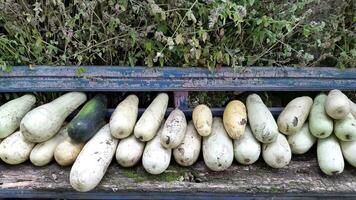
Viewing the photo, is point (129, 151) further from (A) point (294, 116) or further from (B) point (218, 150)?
(A) point (294, 116)

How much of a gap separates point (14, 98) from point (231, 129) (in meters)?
1.03

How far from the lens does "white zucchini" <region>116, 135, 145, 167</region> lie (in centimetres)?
150

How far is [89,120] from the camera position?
1.55 m

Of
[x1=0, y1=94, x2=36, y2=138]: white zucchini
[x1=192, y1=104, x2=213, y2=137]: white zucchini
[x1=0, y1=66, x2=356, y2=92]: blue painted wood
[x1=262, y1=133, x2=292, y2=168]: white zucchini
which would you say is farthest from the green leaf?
[x1=262, y1=133, x2=292, y2=168]: white zucchini

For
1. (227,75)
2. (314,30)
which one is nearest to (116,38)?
(227,75)

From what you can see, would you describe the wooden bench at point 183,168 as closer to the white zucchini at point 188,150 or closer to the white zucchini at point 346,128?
the white zucchini at point 188,150

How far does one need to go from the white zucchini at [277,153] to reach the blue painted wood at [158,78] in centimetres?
27

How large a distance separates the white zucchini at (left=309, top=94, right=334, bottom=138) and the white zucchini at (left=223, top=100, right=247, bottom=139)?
296 millimetres

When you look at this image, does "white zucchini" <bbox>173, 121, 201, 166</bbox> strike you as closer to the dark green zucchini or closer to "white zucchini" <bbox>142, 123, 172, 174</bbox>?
"white zucchini" <bbox>142, 123, 172, 174</bbox>

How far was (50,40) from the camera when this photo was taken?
A: 1.63 metres

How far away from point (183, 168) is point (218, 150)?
0.61 ft

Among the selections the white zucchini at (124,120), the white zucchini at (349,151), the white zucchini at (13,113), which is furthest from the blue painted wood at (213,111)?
the white zucchini at (349,151)

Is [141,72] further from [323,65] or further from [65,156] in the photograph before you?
[323,65]

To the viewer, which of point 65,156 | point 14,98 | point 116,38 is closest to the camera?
point 65,156
